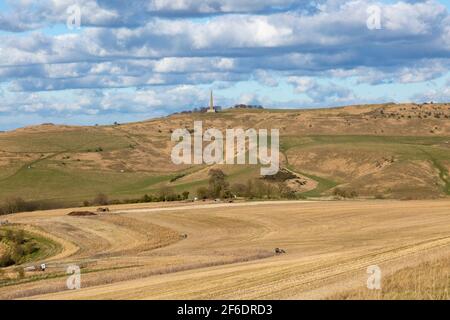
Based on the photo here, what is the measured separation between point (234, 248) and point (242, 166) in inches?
3694

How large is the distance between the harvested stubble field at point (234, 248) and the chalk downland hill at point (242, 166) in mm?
37359

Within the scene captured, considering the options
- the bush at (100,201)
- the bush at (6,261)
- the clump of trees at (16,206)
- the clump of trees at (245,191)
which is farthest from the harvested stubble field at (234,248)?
the clump of trees at (16,206)

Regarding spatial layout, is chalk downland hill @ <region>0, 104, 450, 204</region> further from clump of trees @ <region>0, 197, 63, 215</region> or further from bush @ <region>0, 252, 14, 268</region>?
bush @ <region>0, 252, 14, 268</region>

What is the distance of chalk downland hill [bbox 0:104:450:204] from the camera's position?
12812cm

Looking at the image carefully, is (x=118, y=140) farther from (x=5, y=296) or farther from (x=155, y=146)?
(x=5, y=296)

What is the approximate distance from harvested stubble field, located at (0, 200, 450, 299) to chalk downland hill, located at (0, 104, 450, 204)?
123 ft

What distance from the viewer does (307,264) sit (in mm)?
32094

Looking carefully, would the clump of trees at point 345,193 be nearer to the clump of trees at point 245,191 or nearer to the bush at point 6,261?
the clump of trees at point 245,191

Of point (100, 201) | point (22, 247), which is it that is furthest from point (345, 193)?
point (22, 247)

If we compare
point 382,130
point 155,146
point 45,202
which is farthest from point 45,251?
point 382,130

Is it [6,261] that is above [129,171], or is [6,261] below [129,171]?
above

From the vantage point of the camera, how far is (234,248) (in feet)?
168

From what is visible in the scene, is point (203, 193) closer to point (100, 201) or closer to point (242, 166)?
point (100, 201)

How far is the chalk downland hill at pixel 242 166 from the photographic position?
128125 millimetres
